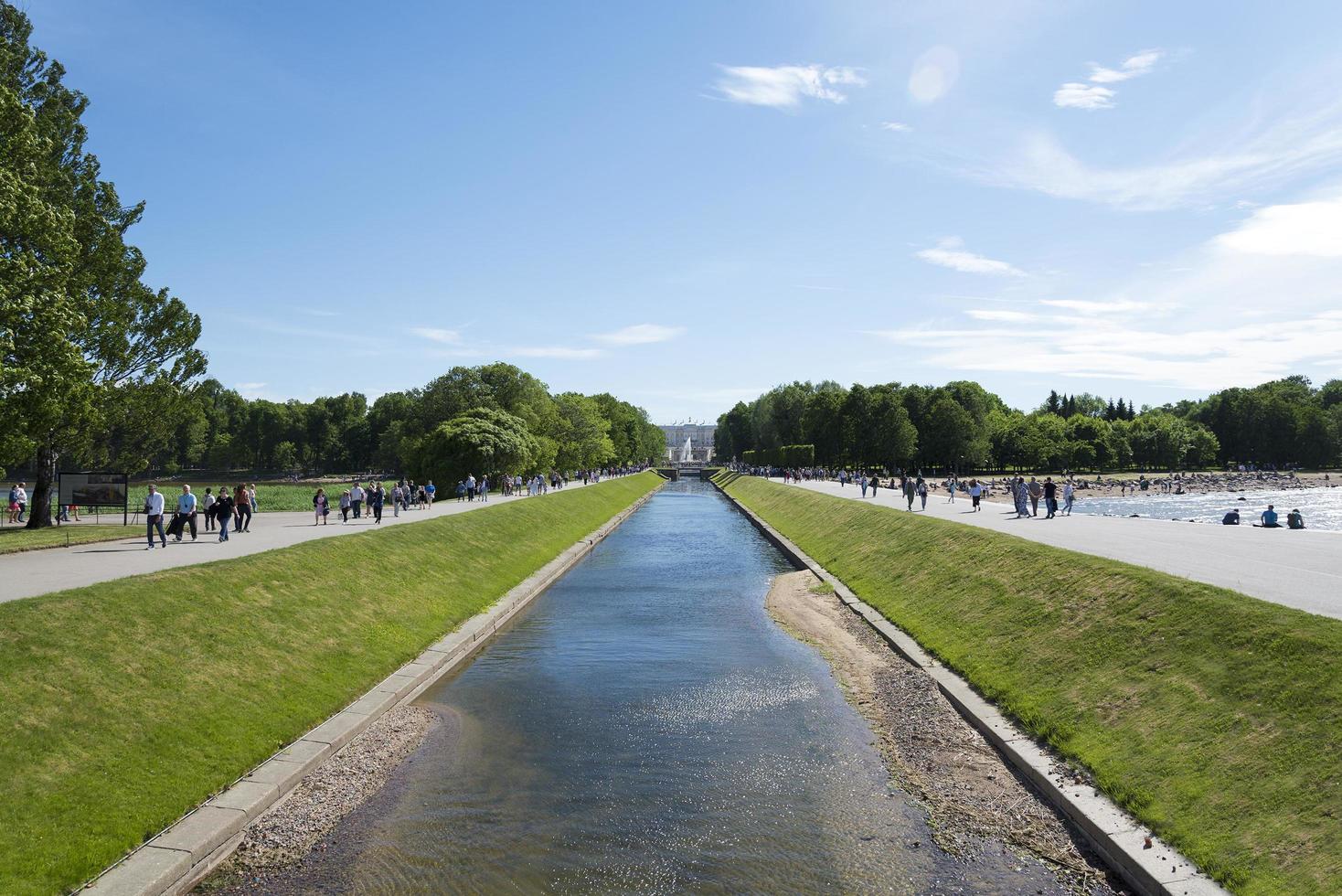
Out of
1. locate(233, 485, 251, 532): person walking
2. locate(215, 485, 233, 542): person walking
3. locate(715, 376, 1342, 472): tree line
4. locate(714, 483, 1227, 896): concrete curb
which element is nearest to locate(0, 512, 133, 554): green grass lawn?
locate(233, 485, 251, 532): person walking

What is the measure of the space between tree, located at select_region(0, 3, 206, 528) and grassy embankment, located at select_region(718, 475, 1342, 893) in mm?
27569

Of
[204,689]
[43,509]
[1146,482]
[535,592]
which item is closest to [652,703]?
[204,689]

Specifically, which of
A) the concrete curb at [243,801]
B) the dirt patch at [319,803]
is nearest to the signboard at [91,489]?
the concrete curb at [243,801]

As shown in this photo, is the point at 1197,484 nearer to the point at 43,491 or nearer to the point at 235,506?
the point at 235,506

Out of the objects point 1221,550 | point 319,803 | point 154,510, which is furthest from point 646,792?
point 154,510

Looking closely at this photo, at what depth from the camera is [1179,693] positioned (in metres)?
13.6

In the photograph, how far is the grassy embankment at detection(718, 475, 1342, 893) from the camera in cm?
1005

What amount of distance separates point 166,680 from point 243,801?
A: 3.82 meters

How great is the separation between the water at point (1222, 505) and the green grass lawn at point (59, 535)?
199ft

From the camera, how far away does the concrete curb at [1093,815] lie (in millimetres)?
10065

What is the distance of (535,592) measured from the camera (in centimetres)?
3444

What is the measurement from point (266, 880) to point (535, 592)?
77.1 ft

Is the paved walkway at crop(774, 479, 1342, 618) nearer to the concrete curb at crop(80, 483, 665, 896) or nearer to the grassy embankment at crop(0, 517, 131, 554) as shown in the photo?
the concrete curb at crop(80, 483, 665, 896)

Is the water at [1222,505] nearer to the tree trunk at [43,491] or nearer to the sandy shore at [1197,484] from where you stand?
the sandy shore at [1197,484]
